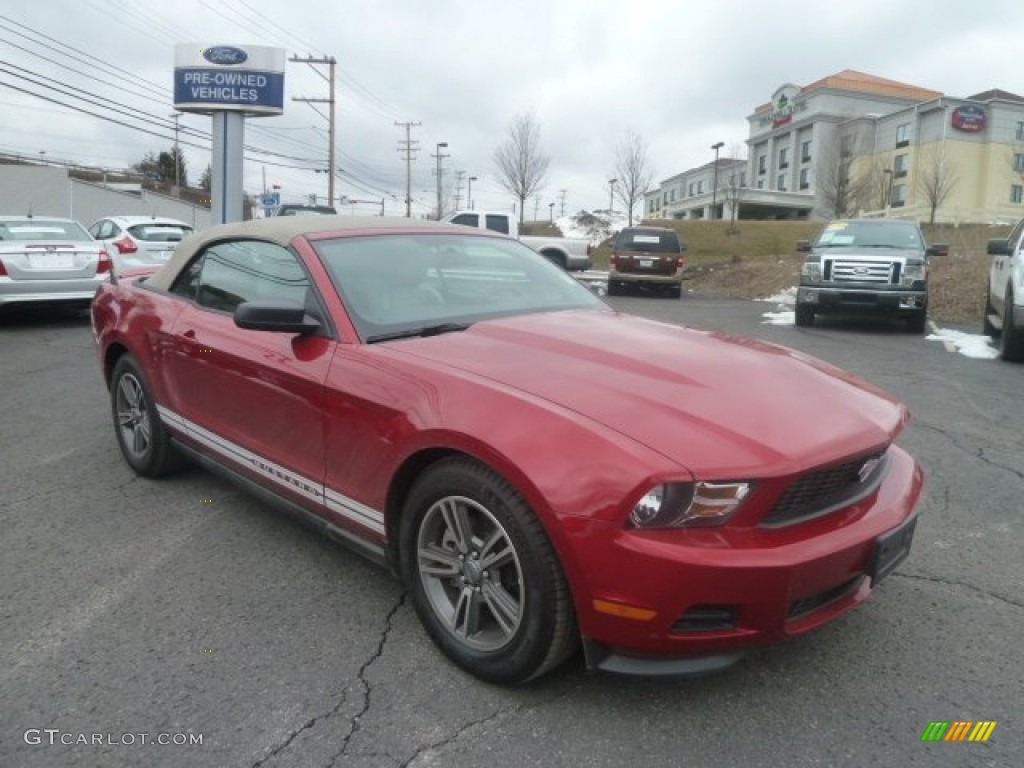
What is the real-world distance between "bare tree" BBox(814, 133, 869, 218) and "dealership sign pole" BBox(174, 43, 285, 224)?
41456 mm

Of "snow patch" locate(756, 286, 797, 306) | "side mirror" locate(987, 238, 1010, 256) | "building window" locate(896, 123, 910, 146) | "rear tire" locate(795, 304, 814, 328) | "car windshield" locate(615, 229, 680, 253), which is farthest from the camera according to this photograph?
"building window" locate(896, 123, 910, 146)

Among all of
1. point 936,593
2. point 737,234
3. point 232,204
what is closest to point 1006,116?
point 737,234

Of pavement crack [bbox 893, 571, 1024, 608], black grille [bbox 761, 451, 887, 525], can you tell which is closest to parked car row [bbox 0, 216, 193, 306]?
pavement crack [bbox 893, 571, 1024, 608]

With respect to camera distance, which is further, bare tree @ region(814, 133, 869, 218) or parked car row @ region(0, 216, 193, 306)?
bare tree @ region(814, 133, 869, 218)

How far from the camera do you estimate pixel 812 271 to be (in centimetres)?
1228

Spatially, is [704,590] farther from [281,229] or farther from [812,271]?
[812,271]

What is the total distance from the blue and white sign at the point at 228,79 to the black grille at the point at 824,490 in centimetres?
2231

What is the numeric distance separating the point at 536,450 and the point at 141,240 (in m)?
13.9

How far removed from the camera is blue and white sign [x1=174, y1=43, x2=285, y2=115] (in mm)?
21688

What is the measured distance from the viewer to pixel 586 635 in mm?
2256

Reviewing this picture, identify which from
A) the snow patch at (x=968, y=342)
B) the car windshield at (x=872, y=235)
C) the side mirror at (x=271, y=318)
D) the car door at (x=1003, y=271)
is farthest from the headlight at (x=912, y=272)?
the side mirror at (x=271, y=318)

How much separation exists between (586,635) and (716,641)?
1.17ft

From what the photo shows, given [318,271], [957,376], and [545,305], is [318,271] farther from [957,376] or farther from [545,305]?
[957,376]

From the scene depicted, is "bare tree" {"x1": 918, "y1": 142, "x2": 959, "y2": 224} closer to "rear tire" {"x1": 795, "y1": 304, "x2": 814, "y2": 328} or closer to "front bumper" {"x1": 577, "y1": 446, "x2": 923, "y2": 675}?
"rear tire" {"x1": 795, "y1": 304, "x2": 814, "y2": 328}
